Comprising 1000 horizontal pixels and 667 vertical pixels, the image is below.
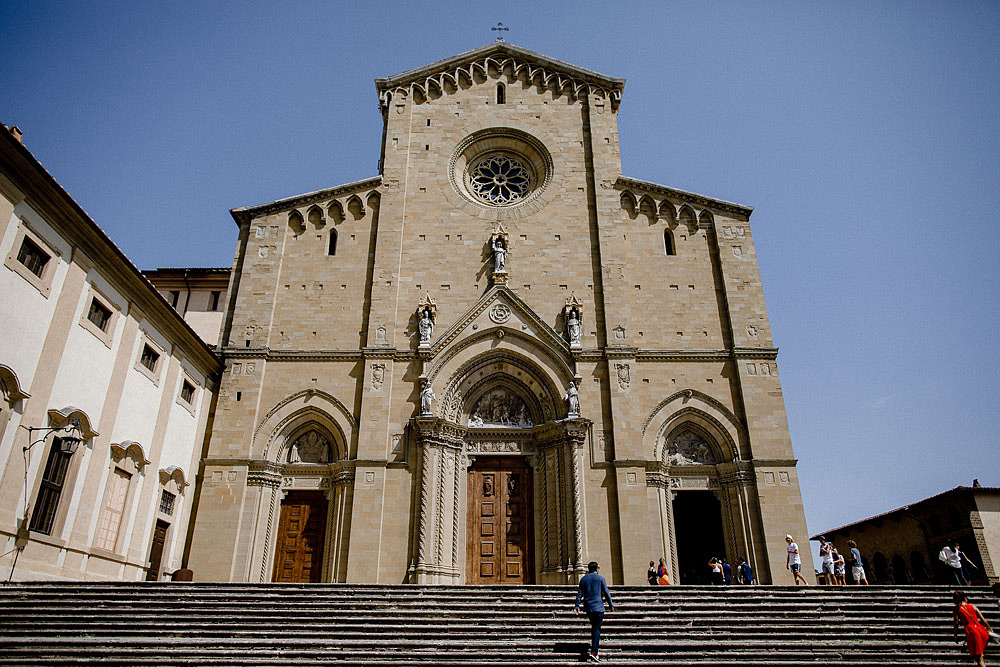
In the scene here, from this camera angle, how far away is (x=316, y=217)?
23484mm

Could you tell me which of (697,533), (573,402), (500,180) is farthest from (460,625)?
(500,180)

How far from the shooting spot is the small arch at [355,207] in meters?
23.5

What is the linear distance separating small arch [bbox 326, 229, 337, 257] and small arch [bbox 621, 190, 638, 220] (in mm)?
9916

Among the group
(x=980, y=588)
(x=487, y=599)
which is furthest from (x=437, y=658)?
(x=980, y=588)

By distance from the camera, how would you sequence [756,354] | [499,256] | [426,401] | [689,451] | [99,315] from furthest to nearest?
[499,256]
[756,354]
[689,451]
[426,401]
[99,315]

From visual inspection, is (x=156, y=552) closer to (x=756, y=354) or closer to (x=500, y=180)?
(x=500, y=180)

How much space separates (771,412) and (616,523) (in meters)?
5.76

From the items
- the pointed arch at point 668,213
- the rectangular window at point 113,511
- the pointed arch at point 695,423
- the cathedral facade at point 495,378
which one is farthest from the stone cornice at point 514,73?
the rectangular window at point 113,511

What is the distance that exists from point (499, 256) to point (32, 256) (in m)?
12.8

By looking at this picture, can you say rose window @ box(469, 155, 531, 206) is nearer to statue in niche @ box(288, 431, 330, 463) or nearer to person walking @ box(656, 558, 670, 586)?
statue in niche @ box(288, 431, 330, 463)

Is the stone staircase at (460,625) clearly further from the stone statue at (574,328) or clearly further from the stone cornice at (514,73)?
the stone cornice at (514,73)

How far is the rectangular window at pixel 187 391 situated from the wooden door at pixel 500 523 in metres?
8.41

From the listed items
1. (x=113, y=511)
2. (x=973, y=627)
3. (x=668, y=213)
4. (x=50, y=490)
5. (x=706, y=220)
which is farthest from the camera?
(x=668, y=213)

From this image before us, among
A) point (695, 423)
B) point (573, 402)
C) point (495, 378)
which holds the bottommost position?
point (695, 423)
